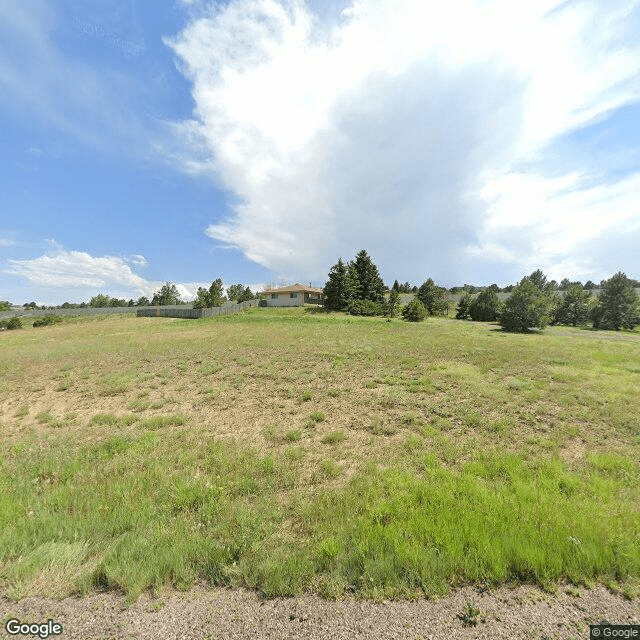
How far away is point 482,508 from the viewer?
13.1 feet

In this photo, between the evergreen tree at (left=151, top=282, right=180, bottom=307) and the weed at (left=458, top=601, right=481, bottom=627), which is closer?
the weed at (left=458, top=601, right=481, bottom=627)

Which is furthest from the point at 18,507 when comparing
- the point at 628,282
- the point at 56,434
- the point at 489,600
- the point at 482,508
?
the point at 628,282

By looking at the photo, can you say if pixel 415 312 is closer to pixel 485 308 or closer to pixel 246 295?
pixel 485 308

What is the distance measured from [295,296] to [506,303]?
144ft

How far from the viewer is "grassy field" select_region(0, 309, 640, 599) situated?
3072mm

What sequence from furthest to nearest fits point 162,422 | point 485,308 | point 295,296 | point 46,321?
point 295,296, point 485,308, point 46,321, point 162,422

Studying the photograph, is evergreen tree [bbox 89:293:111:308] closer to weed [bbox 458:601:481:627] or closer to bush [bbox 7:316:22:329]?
bush [bbox 7:316:22:329]

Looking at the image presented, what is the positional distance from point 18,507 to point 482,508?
6.55 meters

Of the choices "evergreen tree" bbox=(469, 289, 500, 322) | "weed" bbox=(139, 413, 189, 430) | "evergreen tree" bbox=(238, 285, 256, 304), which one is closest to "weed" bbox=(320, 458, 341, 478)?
"weed" bbox=(139, 413, 189, 430)

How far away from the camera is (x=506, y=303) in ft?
121

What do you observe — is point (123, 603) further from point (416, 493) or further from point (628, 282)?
point (628, 282)

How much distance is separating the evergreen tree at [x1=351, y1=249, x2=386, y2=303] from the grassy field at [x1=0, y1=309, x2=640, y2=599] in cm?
4476

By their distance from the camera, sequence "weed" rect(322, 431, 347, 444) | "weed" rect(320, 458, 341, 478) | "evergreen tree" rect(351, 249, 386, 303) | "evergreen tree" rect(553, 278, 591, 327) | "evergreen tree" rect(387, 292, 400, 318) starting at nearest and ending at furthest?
"weed" rect(320, 458, 341, 478) → "weed" rect(322, 431, 347, 444) → "evergreen tree" rect(553, 278, 591, 327) → "evergreen tree" rect(387, 292, 400, 318) → "evergreen tree" rect(351, 249, 386, 303)
